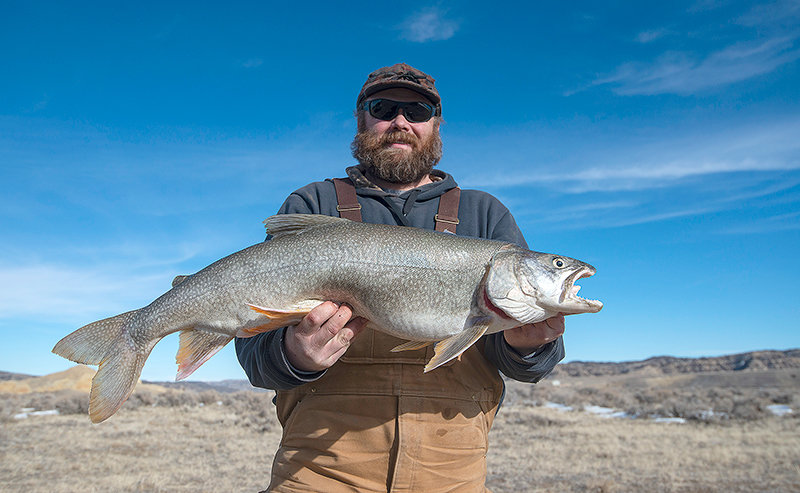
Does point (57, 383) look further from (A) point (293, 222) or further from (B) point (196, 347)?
(A) point (293, 222)

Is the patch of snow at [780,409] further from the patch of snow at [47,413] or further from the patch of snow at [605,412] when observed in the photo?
the patch of snow at [47,413]

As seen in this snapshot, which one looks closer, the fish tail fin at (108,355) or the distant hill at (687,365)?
the fish tail fin at (108,355)

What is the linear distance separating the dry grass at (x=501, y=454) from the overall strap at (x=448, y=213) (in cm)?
761

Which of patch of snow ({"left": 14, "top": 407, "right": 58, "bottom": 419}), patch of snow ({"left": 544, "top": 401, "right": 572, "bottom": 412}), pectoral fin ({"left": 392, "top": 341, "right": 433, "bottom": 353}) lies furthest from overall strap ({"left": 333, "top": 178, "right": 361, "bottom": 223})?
patch of snow ({"left": 544, "top": 401, "right": 572, "bottom": 412})

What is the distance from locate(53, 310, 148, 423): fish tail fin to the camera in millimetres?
2883

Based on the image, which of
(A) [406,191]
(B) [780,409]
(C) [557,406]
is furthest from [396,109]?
(C) [557,406]

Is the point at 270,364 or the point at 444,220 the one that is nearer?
the point at 270,364

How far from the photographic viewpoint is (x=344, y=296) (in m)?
2.89

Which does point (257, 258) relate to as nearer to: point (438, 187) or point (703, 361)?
point (438, 187)

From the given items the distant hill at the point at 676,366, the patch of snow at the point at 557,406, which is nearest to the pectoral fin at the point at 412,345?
the patch of snow at the point at 557,406

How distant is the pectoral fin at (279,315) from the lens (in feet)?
9.26

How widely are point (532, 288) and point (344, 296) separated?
996mm

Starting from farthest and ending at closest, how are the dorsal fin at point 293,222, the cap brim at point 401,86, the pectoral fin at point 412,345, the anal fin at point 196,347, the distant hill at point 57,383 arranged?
the distant hill at point 57,383 < the cap brim at point 401,86 < the dorsal fin at point 293,222 < the anal fin at point 196,347 < the pectoral fin at point 412,345

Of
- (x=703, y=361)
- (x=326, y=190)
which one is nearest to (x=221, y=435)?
(x=326, y=190)
